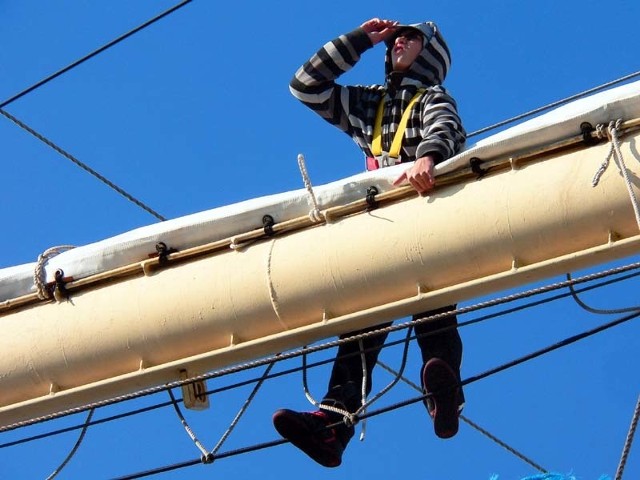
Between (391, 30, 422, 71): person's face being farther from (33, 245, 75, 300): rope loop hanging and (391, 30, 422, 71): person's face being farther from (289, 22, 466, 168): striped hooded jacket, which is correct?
(33, 245, 75, 300): rope loop hanging

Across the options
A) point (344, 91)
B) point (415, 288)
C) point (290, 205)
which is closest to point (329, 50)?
point (344, 91)

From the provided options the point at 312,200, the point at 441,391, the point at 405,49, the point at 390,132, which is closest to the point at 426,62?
the point at 405,49

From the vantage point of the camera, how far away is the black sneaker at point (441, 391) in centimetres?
771

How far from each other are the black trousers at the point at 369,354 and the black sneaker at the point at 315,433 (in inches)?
4.4

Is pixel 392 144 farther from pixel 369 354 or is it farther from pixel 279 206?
pixel 369 354

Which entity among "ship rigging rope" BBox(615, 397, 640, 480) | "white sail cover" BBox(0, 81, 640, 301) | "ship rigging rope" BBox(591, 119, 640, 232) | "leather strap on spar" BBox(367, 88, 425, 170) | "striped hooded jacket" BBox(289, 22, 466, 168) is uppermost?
"striped hooded jacket" BBox(289, 22, 466, 168)

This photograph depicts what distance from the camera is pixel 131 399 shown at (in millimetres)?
Result: 8102

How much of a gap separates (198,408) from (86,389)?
1.55 feet

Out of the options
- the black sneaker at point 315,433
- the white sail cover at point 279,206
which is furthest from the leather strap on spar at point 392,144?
the black sneaker at point 315,433

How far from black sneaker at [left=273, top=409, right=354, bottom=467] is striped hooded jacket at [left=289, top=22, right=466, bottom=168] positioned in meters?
1.31

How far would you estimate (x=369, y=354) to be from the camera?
26.8 feet

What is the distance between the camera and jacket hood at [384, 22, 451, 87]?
879 centimetres

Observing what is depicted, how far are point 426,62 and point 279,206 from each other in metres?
1.07

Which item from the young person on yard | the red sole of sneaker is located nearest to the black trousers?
the young person on yard
